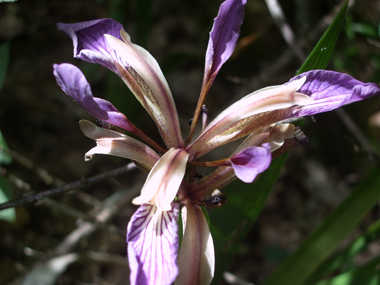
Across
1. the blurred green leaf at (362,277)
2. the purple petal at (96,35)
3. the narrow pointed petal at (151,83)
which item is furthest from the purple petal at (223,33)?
the blurred green leaf at (362,277)

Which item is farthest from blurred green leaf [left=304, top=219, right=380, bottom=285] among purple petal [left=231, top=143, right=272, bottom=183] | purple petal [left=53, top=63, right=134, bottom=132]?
purple petal [left=53, top=63, right=134, bottom=132]

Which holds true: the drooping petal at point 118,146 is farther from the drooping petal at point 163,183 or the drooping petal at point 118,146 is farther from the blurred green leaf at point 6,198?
the blurred green leaf at point 6,198

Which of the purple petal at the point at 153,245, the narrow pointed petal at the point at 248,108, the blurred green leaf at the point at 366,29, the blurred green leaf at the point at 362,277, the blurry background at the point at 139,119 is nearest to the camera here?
the purple petal at the point at 153,245

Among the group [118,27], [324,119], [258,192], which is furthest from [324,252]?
[118,27]

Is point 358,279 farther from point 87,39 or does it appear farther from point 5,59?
point 5,59

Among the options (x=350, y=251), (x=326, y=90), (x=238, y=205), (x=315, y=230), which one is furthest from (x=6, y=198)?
(x=350, y=251)

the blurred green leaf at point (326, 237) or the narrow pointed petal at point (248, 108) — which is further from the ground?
the narrow pointed petal at point (248, 108)

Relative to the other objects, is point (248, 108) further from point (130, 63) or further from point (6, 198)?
point (6, 198)
